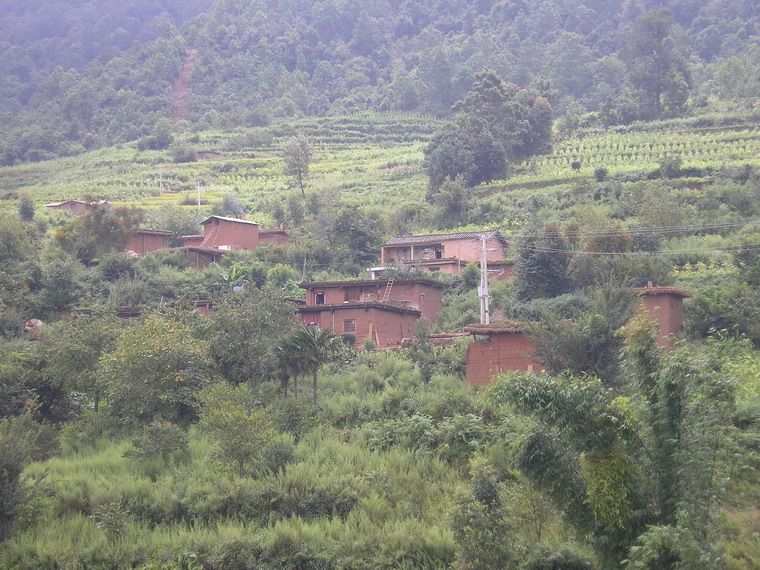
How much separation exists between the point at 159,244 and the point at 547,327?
29244mm

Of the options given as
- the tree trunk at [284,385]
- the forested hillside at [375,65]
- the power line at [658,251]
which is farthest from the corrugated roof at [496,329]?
the forested hillside at [375,65]

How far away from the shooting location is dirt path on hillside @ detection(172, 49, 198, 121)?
126 m

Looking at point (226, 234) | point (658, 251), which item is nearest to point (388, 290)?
point (658, 251)

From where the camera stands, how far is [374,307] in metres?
39.2

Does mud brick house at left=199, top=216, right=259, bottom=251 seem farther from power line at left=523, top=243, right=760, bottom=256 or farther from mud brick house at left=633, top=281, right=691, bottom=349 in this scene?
mud brick house at left=633, top=281, right=691, bottom=349

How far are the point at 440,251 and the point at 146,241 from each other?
15350 millimetres

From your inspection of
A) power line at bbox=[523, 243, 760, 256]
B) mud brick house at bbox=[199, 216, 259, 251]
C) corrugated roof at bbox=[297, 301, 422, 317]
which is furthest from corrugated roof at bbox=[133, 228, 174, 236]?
power line at bbox=[523, 243, 760, 256]

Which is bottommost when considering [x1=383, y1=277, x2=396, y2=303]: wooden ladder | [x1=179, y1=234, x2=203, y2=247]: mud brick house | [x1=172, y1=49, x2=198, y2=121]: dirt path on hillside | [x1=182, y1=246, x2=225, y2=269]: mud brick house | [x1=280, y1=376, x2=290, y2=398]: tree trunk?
[x1=280, y1=376, x2=290, y2=398]: tree trunk

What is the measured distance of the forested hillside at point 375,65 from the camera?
280ft

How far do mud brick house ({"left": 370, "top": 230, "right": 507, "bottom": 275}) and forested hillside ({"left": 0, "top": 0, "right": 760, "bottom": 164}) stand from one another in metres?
31.1

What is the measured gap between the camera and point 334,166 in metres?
89.4

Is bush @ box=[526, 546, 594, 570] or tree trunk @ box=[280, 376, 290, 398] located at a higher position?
tree trunk @ box=[280, 376, 290, 398]

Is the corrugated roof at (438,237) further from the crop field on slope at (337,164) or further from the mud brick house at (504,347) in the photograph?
the mud brick house at (504,347)

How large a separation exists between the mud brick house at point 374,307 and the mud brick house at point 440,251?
4152mm
